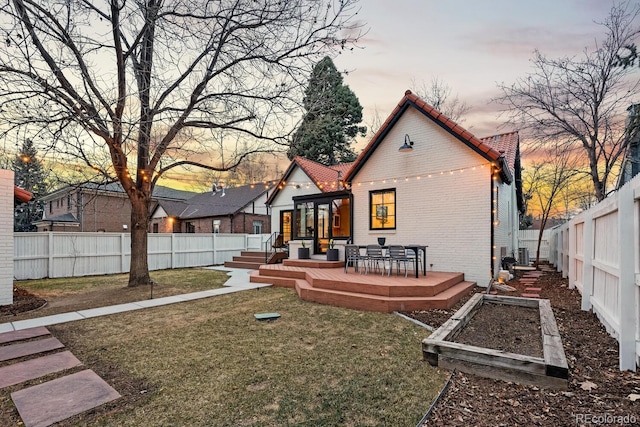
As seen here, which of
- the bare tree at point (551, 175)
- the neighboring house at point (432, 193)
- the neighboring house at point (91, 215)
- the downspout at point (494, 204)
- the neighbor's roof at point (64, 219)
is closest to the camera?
the downspout at point (494, 204)

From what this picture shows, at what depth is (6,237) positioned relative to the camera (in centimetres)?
707

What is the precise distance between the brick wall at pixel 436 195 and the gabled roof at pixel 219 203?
48.1 feet

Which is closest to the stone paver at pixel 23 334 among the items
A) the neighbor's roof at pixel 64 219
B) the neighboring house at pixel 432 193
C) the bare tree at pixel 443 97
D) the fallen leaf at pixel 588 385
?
the fallen leaf at pixel 588 385

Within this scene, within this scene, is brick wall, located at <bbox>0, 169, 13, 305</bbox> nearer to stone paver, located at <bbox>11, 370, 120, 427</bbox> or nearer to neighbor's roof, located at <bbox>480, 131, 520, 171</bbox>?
stone paver, located at <bbox>11, 370, 120, 427</bbox>

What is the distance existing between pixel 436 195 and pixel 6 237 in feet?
35.7

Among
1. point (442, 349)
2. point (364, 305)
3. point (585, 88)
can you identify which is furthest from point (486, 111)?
point (442, 349)

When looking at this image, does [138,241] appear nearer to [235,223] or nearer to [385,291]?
[385,291]

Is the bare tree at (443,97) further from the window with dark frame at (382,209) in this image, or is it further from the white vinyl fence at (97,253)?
the white vinyl fence at (97,253)

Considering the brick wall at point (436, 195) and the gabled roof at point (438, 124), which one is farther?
the brick wall at point (436, 195)

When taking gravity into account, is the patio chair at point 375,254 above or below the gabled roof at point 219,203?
below

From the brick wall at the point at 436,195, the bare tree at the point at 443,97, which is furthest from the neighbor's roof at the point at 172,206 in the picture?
the brick wall at the point at 436,195

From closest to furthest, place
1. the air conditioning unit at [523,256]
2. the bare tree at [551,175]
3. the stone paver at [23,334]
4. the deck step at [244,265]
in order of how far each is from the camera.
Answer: the stone paver at [23,334] < the bare tree at [551,175] < the deck step at [244,265] < the air conditioning unit at [523,256]

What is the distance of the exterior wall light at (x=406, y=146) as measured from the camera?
9.33 metres

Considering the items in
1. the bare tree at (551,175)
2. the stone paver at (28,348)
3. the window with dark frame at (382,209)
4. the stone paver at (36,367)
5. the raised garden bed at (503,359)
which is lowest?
the stone paver at (28,348)
